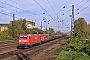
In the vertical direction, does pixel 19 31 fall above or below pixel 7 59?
above

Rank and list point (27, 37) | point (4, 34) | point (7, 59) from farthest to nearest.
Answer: point (4, 34)
point (27, 37)
point (7, 59)

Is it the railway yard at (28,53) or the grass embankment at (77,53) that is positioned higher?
the grass embankment at (77,53)

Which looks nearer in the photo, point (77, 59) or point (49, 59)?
point (77, 59)

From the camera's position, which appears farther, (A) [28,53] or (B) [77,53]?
(A) [28,53]

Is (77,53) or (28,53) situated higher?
(77,53)

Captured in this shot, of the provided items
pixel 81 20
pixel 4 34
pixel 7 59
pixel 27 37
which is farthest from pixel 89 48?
pixel 81 20

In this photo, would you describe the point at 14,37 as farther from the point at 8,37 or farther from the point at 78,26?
the point at 78,26

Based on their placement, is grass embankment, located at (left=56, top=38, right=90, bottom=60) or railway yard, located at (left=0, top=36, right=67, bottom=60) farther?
railway yard, located at (left=0, top=36, right=67, bottom=60)

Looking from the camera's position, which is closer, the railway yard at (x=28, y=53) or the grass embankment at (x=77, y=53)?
the grass embankment at (x=77, y=53)

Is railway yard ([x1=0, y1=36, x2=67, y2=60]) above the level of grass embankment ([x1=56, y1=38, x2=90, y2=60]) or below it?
below

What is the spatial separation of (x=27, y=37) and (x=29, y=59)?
17107mm

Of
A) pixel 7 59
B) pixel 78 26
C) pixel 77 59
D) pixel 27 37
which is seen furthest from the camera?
pixel 78 26

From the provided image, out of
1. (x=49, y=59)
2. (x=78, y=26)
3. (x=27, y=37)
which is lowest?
(x=49, y=59)

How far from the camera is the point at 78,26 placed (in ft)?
296
